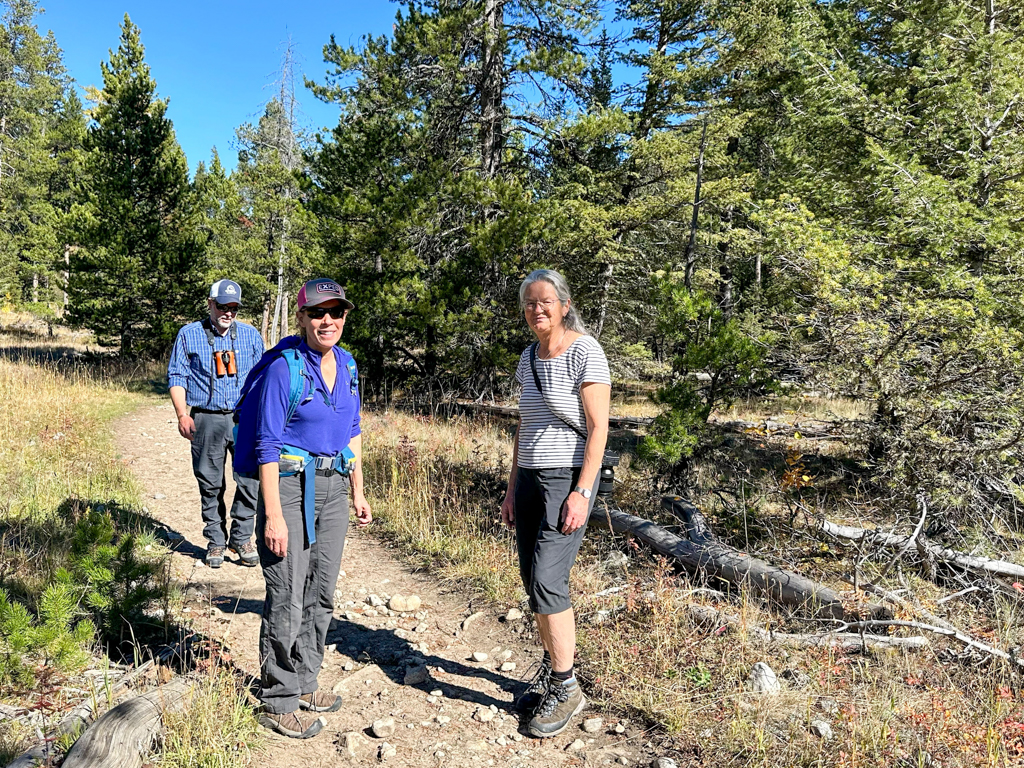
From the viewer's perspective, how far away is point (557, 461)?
3.01m

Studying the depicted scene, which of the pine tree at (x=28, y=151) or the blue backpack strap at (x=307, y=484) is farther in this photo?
the pine tree at (x=28, y=151)

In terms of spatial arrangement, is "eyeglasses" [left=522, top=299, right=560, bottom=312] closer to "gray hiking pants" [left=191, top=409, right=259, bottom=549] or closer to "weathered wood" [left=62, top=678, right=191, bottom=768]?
"weathered wood" [left=62, top=678, right=191, bottom=768]

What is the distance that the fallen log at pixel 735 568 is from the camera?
167 inches

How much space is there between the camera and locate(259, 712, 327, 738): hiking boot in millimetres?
2865

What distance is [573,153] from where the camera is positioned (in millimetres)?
12523

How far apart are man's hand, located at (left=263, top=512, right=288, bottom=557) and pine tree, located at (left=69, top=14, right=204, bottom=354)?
15.4 metres

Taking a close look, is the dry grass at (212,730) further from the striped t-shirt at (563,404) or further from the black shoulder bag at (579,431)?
the black shoulder bag at (579,431)

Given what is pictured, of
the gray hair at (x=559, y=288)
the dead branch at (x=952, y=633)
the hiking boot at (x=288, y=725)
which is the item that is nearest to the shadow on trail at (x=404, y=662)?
the hiking boot at (x=288, y=725)

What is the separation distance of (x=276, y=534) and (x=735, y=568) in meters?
3.64

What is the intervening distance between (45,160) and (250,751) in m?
30.5

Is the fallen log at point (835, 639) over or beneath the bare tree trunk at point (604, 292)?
beneath

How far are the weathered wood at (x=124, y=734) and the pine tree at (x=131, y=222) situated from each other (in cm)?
1542

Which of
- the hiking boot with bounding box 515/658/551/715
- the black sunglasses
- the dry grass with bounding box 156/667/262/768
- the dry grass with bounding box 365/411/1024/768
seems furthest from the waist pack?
the dry grass with bounding box 365/411/1024/768

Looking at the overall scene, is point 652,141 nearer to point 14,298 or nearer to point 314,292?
point 314,292
